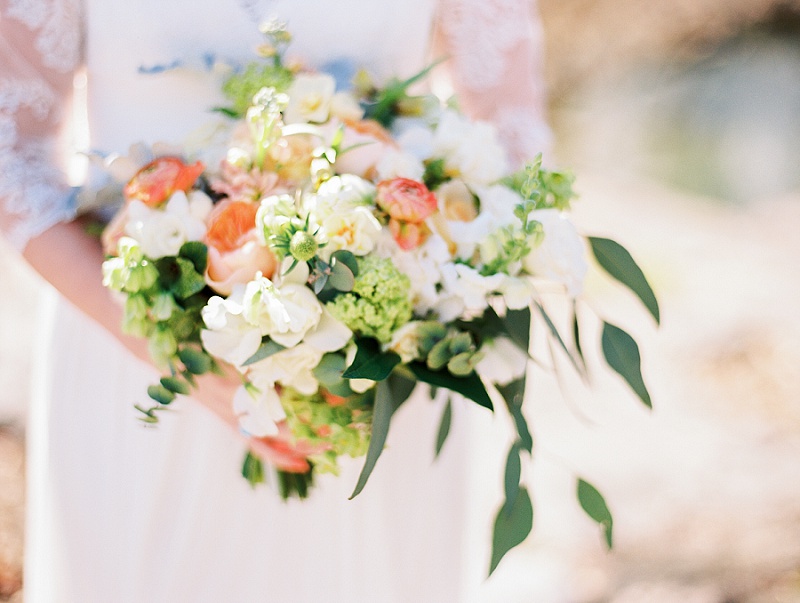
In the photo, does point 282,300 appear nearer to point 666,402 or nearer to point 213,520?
point 213,520

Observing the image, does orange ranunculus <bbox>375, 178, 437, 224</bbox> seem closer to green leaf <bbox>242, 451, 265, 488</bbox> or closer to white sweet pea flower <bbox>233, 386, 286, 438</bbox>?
white sweet pea flower <bbox>233, 386, 286, 438</bbox>

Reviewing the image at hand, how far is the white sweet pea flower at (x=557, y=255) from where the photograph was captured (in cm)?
103

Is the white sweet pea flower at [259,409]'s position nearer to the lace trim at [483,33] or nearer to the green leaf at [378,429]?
the green leaf at [378,429]

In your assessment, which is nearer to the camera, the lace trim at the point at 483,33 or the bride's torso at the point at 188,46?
the bride's torso at the point at 188,46

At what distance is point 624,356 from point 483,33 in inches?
30.0

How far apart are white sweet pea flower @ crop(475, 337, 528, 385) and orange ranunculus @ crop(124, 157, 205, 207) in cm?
46

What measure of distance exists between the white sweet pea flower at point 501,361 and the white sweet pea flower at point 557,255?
108 millimetres

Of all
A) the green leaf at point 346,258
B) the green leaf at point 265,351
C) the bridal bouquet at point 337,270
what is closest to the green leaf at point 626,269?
the bridal bouquet at point 337,270

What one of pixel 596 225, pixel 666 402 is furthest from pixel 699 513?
pixel 596 225

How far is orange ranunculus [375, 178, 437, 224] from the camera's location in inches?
38.3

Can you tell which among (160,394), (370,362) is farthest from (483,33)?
(160,394)

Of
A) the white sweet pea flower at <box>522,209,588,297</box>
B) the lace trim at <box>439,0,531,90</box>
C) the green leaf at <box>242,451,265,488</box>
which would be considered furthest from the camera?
the lace trim at <box>439,0,531,90</box>

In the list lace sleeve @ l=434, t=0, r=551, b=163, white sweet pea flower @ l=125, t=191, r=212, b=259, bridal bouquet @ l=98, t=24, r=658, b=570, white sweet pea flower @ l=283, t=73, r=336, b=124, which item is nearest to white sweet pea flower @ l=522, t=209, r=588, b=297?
bridal bouquet @ l=98, t=24, r=658, b=570

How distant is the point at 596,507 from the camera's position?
→ 1119mm
